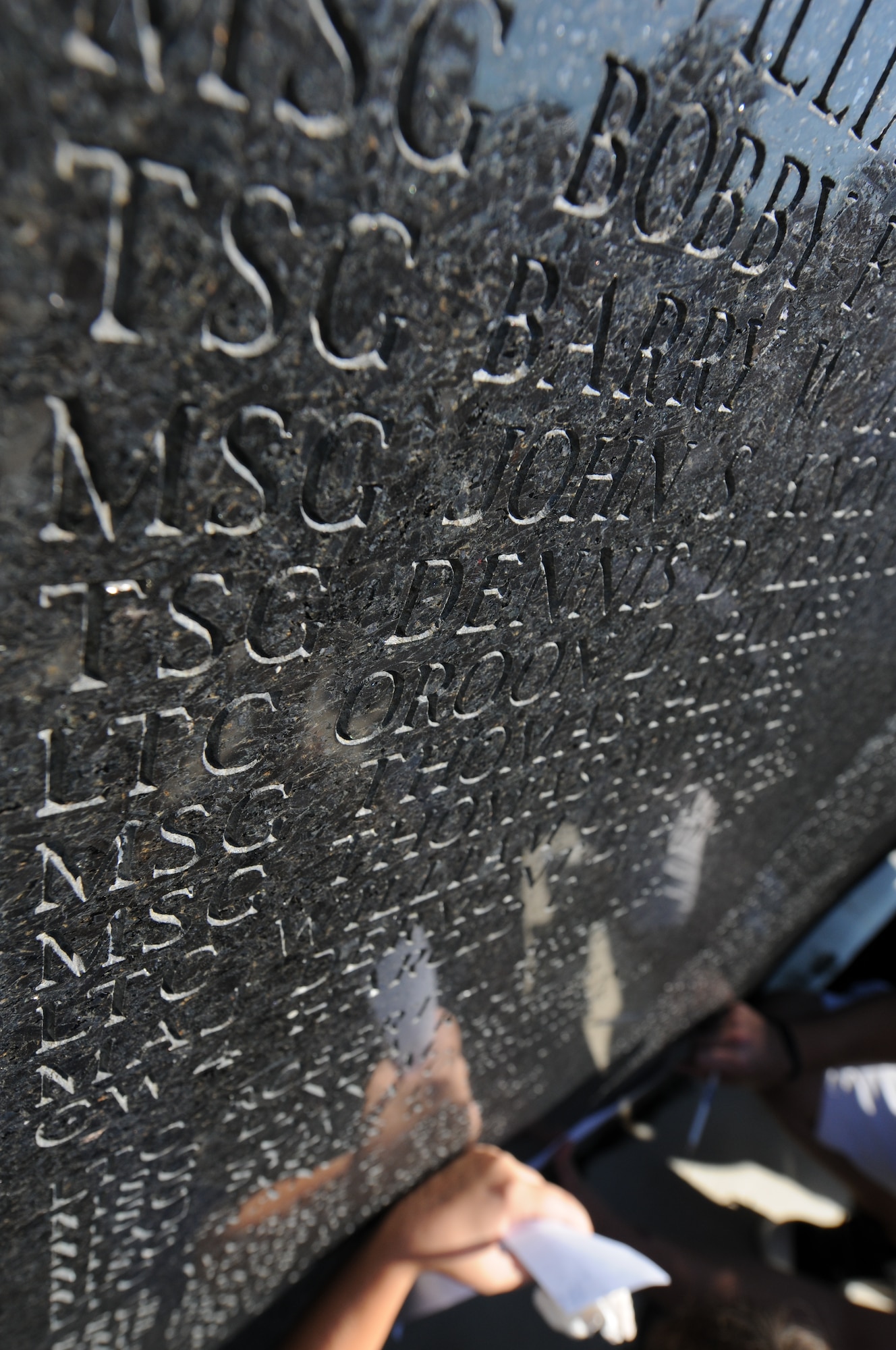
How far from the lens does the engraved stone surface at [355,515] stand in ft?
1.01

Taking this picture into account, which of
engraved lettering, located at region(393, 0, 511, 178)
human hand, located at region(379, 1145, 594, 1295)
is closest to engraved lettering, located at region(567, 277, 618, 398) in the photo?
engraved lettering, located at region(393, 0, 511, 178)

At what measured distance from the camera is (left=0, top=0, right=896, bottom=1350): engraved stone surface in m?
0.31

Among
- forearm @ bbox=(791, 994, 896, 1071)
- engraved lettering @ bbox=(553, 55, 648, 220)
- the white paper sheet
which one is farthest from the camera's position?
forearm @ bbox=(791, 994, 896, 1071)

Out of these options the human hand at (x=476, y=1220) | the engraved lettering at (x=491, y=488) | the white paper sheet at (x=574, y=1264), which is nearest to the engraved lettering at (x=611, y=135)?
the engraved lettering at (x=491, y=488)

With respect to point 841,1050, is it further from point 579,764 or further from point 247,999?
point 247,999

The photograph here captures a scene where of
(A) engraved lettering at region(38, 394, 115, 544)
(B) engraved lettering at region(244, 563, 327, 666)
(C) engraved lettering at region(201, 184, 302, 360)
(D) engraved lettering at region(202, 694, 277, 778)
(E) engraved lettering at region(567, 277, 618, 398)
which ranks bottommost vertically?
(D) engraved lettering at region(202, 694, 277, 778)

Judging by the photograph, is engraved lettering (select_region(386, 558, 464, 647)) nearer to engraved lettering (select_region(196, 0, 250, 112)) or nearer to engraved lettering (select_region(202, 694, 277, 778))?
engraved lettering (select_region(202, 694, 277, 778))

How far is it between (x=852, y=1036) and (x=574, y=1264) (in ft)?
3.02

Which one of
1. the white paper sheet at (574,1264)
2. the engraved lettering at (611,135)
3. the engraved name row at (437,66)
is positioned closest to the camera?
the engraved name row at (437,66)

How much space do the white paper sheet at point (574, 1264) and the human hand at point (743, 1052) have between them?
2.12 ft

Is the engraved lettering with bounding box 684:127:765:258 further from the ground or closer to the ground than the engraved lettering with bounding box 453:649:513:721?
further from the ground

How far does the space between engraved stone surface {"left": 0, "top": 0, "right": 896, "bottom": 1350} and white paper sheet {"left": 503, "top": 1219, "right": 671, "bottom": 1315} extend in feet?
0.72

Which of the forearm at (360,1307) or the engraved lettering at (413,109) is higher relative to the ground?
the engraved lettering at (413,109)

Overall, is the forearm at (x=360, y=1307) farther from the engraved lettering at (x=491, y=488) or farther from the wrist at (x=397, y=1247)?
the engraved lettering at (x=491, y=488)
